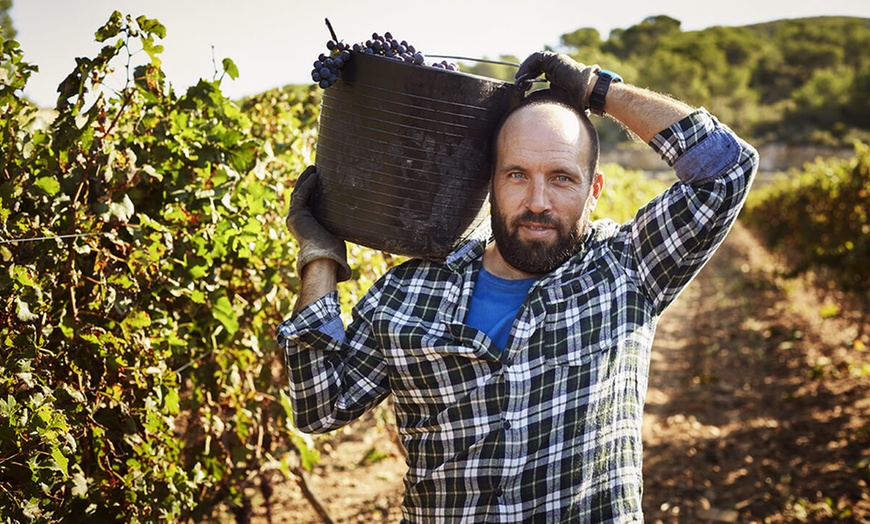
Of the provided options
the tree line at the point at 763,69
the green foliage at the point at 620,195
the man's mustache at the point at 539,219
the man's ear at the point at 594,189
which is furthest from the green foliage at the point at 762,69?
the man's mustache at the point at 539,219

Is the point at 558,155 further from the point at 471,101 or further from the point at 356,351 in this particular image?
the point at 356,351

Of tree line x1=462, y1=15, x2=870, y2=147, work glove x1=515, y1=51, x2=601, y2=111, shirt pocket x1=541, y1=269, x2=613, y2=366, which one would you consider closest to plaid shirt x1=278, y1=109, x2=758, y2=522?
shirt pocket x1=541, y1=269, x2=613, y2=366

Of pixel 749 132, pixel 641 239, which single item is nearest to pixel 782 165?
pixel 749 132

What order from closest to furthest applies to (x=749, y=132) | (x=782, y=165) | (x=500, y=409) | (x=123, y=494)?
(x=500, y=409) → (x=123, y=494) → (x=782, y=165) → (x=749, y=132)

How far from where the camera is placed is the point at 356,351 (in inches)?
77.4

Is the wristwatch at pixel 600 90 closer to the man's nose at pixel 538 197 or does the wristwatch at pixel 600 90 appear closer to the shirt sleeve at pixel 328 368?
the man's nose at pixel 538 197

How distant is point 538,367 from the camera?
1.84 m

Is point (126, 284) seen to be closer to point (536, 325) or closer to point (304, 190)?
point (304, 190)

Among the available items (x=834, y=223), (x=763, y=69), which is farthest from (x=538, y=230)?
(x=763, y=69)

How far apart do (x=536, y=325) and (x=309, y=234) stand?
655 mm

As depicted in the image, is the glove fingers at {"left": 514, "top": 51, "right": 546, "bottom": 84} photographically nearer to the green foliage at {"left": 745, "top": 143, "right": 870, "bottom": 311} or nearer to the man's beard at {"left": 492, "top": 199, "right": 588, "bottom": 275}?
the man's beard at {"left": 492, "top": 199, "right": 588, "bottom": 275}

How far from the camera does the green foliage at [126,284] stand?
65.8 inches

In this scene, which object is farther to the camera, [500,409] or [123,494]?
[123,494]

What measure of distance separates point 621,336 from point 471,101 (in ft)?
2.37
